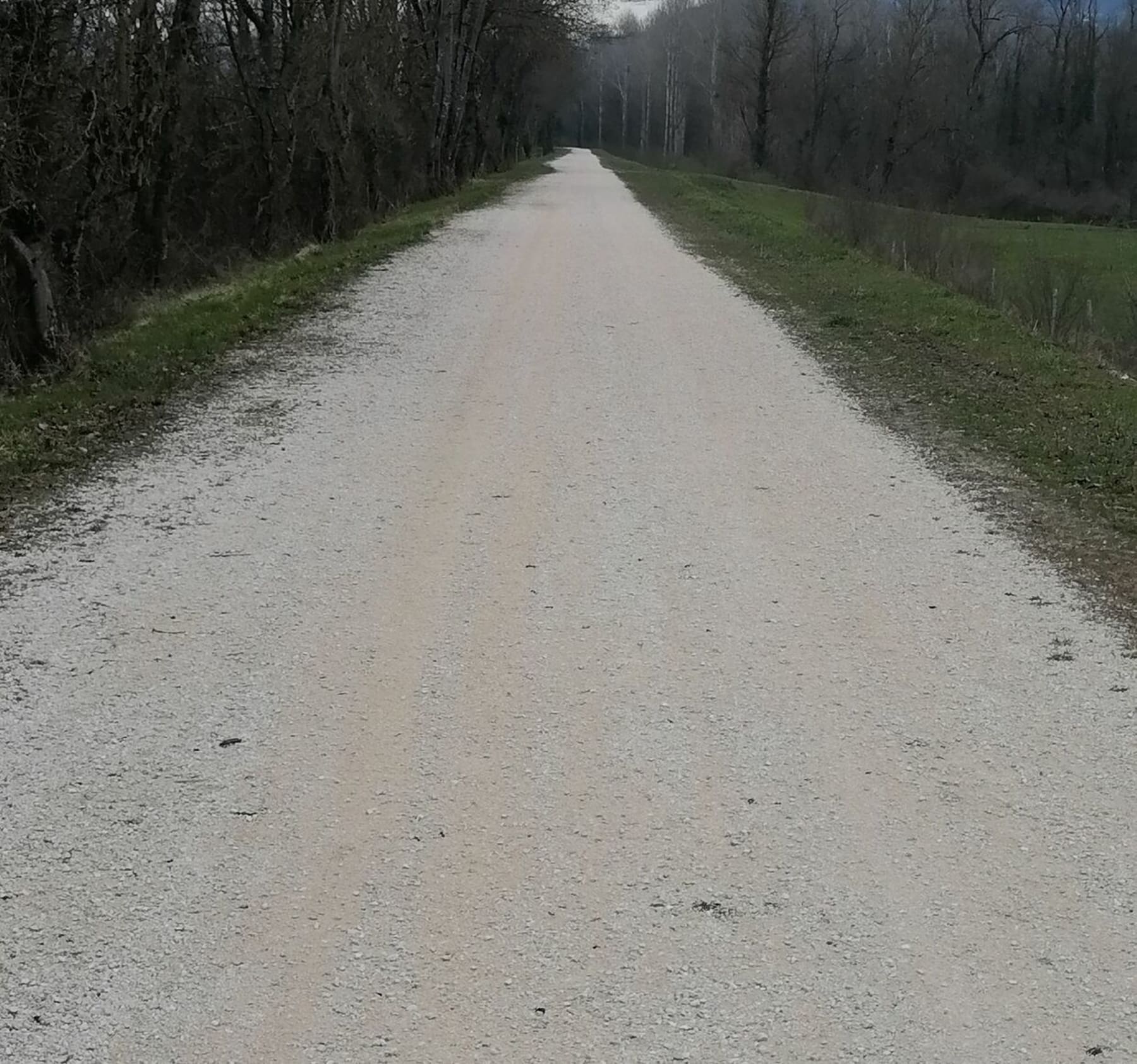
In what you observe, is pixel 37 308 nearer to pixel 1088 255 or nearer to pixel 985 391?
pixel 985 391

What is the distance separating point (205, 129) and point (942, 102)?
5378cm

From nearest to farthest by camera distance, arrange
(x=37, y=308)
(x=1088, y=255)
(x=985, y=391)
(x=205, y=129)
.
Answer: (x=985, y=391), (x=37, y=308), (x=205, y=129), (x=1088, y=255)

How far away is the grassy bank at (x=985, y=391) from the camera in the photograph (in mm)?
5957

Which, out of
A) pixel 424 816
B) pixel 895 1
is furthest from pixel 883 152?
pixel 424 816

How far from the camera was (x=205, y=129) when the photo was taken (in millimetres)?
20203

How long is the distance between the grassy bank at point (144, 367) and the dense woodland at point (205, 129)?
2.20 ft

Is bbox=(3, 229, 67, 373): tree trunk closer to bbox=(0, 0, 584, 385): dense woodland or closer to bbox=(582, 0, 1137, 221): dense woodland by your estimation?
bbox=(0, 0, 584, 385): dense woodland

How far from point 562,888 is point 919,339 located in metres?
8.94

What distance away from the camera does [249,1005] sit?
2.62m

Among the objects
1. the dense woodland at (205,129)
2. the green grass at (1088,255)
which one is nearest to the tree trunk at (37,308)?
the dense woodland at (205,129)

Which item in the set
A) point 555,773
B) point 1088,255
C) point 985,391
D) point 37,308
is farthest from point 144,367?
point 1088,255

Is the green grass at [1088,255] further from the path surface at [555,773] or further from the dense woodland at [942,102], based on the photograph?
the path surface at [555,773]

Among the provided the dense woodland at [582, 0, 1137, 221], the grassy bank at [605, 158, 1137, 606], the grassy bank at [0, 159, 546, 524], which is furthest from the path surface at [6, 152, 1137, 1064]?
the dense woodland at [582, 0, 1137, 221]

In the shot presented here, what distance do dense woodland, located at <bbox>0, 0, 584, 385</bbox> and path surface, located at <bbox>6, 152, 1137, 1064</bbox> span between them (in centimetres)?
463
